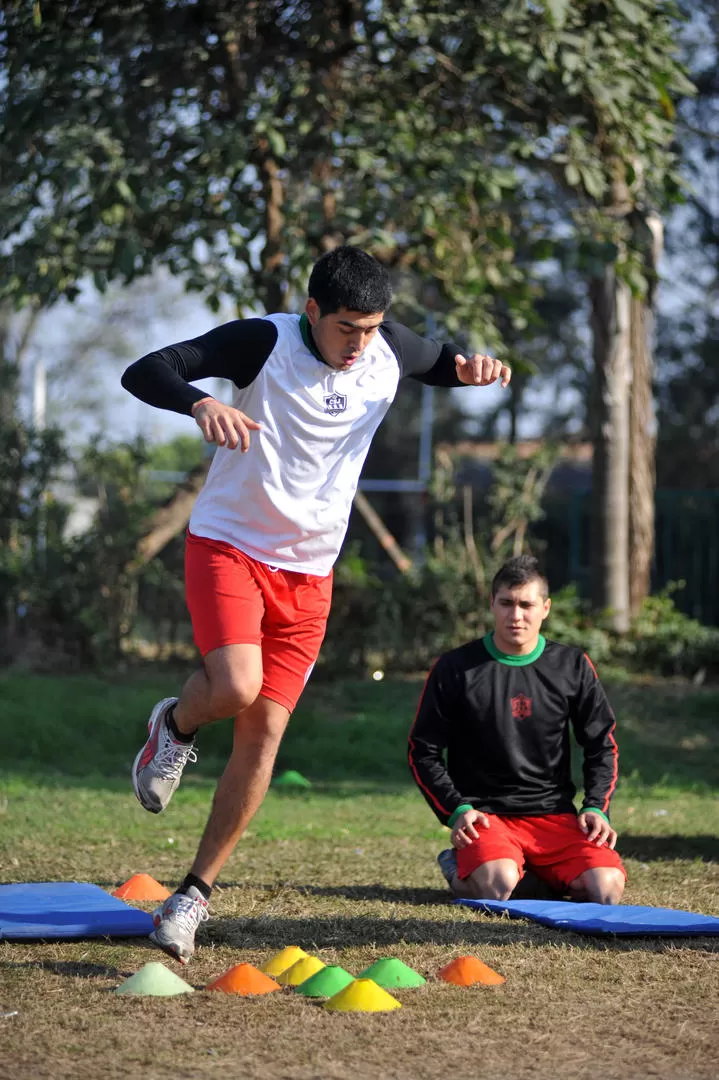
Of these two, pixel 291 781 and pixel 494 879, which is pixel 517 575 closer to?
pixel 494 879

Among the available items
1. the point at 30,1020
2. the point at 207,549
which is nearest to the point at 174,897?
the point at 30,1020

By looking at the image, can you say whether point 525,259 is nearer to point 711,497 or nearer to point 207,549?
point 711,497

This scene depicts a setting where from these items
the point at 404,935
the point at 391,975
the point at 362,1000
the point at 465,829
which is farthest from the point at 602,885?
the point at 362,1000

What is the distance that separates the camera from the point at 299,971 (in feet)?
12.3

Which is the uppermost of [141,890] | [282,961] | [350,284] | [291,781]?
[350,284]

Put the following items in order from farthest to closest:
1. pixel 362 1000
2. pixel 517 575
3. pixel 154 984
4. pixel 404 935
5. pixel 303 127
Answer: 1. pixel 303 127
2. pixel 517 575
3. pixel 404 935
4. pixel 154 984
5. pixel 362 1000

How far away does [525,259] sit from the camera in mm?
26922

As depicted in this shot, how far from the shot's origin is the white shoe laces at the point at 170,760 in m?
4.07

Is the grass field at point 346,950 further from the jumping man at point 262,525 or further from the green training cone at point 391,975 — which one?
the jumping man at point 262,525

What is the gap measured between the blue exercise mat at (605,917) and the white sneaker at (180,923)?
1259 millimetres

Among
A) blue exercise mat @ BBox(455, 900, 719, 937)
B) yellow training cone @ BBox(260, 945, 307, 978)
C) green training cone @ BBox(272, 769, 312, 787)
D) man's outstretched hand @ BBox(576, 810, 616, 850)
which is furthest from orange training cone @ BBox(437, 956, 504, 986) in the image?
green training cone @ BBox(272, 769, 312, 787)

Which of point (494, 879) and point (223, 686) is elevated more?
point (223, 686)

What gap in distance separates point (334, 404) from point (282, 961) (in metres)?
1.70

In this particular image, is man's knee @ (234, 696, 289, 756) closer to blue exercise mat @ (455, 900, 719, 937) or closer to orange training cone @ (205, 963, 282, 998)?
orange training cone @ (205, 963, 282, 998)
